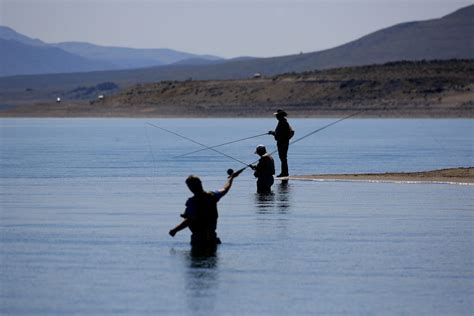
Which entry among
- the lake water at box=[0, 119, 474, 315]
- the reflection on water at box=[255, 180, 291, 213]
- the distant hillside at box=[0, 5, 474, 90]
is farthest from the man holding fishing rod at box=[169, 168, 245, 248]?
the distant hillside at box=[0, 5, 474, 90]

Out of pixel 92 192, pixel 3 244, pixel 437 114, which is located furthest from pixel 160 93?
pixel 3 244

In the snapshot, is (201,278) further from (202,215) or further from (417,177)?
(417,177)

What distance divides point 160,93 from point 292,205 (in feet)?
263

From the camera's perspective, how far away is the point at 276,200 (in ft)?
67.9

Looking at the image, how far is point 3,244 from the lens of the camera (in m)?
15.1

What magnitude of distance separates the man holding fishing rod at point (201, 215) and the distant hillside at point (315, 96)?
69076mm

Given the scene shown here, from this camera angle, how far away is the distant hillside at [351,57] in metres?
170

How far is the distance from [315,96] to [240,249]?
7872 centimetres

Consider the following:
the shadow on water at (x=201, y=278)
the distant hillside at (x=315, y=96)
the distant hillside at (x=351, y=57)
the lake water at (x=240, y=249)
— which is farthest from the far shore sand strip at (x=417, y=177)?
the distant hillside at (x=351, y=57)

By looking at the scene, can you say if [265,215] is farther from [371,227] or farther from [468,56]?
[468,56]

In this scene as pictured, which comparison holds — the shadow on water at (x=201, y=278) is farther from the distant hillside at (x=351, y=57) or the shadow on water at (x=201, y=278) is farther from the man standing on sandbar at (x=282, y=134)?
the distant hillside at (x=351, y=57)

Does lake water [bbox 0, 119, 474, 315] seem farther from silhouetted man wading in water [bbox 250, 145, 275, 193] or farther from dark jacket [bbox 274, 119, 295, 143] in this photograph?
dark jacket [bbox 274, 119, 295, 143]

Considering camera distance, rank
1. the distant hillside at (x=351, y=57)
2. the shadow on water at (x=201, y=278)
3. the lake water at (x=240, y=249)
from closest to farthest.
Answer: the shadow on water at (x=201, y=278) < the lake water at (x=240, y=249) < the distant hillside at (x=351, y=57)

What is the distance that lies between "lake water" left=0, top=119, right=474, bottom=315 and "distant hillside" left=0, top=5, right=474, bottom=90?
137 m
